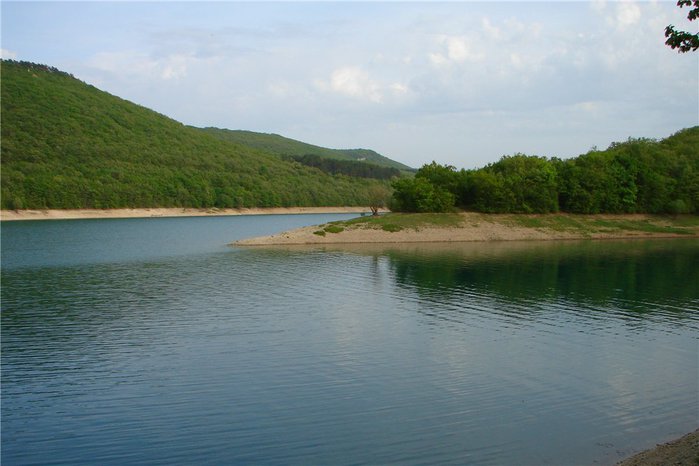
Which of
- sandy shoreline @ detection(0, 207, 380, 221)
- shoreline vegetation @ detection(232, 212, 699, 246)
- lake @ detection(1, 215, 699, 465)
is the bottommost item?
lake @ detection(1, 215, 699, 465)

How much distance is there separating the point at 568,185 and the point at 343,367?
73906mm

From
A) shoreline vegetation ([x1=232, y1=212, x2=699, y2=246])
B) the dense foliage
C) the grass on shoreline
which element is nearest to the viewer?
shoreline vegetation ([x1=232, y1=212, x2=699, y2=246])

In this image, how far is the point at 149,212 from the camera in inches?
5389

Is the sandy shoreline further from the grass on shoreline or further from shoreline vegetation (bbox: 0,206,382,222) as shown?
the grass on shoreline

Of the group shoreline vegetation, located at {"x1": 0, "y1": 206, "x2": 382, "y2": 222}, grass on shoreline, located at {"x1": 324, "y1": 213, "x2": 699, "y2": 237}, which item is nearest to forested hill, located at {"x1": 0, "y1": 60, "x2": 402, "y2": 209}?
shoreline vegetation, located at {"x1": 0, "y1": 206, "x2": 382, "y2": 222}

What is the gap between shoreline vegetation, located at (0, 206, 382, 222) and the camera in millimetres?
114688

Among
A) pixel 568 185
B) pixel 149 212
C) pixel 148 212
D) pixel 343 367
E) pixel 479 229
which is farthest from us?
pixel 149 212

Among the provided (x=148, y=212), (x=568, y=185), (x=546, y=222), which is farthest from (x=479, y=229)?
(x=148, y=212)

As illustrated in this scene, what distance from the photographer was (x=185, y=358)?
21.6m

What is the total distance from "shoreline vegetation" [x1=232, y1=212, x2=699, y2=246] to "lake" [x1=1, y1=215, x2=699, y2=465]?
2736cm

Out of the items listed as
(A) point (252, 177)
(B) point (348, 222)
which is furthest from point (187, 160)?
(B) point (348, 222)

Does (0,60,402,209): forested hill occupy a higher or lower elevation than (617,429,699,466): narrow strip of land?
higher

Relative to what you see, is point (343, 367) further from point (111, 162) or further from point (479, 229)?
point (111, 162)

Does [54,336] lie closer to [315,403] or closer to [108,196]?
[315,403]
